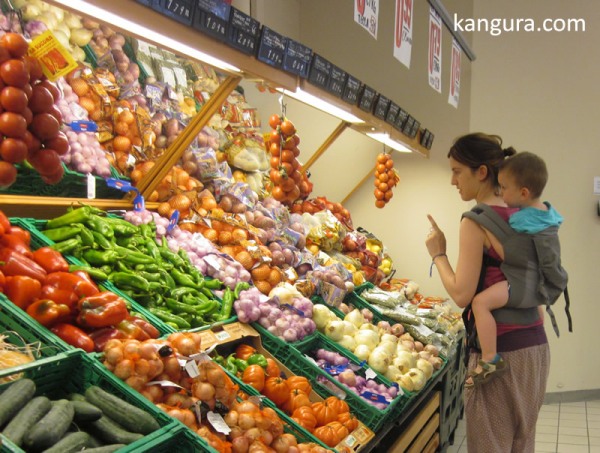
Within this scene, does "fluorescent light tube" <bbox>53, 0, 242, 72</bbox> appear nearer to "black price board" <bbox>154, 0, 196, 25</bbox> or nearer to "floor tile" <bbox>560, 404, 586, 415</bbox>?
"black price board" <bbox>154, 0, 196, 25</bbox>

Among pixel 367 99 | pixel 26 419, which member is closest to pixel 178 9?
pixel 26 419

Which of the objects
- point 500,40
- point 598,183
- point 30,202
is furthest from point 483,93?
point 30,202

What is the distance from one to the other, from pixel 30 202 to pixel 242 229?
59.2 inches

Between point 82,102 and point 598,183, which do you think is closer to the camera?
point 82,102

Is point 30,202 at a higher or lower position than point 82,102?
lower

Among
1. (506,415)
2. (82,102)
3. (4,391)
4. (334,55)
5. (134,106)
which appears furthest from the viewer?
(334,55)

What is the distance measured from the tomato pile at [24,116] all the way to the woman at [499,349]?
1897 millimetres

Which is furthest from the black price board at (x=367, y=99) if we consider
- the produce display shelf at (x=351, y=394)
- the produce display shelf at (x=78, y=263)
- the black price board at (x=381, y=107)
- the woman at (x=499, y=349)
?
the produce display shelf at (x=78, y=263)

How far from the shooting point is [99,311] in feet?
7.93

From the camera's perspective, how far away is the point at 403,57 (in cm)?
424

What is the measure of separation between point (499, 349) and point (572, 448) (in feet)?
11.1

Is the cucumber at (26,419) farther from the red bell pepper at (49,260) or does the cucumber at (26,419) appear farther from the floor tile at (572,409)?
the floor tile at (572,409)

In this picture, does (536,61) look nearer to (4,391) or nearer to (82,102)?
(82,102)

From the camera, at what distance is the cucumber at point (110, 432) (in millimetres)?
1859
